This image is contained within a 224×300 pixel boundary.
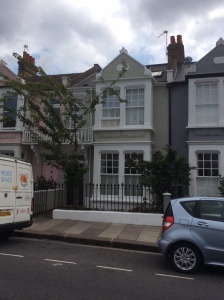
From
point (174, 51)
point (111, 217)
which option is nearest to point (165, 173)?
point (111, 217)

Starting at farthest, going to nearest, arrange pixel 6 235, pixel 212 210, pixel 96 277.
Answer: pixel 6 235 → pixel 212 210 → pixel 96 277

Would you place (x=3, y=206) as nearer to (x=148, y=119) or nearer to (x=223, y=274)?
(x=223, y=274)

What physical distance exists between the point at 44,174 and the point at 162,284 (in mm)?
12759

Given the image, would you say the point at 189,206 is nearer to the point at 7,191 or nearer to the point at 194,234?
the point at 194,234

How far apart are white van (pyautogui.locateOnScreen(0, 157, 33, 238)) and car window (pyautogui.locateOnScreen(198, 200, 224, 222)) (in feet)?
16.0

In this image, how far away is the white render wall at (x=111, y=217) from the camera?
11.1 metres

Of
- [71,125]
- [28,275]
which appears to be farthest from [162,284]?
[71,125]

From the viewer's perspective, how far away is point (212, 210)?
21.1 ft

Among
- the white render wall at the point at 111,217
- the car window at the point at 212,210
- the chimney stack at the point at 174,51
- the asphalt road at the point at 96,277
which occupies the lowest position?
the asphalt road at the point at 96,277

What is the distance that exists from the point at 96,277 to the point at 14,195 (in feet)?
12.5

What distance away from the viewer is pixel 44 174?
17.4m

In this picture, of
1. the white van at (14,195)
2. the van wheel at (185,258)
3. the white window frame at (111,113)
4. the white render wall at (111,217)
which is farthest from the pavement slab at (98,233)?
the white window frame at (111,113)

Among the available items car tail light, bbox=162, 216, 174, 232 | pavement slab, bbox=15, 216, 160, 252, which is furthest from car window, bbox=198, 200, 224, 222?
pavement slab, bbox=15, 216, 160, 252

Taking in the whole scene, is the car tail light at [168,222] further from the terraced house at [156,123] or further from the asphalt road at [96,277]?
the terraced house at [156,123]
